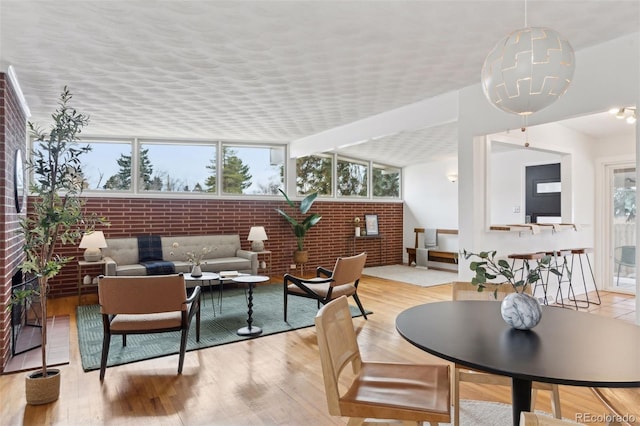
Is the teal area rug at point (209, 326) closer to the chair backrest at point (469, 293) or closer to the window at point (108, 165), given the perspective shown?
the window at point (108, 165)

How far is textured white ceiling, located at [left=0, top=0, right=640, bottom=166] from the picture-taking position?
2.46 metres

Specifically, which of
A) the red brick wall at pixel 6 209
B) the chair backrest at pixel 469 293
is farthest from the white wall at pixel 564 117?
the red brick wall at pixel 6 209

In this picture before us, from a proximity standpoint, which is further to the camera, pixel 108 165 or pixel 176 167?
pixel 176 167

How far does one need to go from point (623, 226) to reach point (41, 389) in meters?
7.45

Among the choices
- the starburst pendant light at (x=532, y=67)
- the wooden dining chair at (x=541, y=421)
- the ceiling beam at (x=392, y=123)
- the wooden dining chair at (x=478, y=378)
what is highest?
the ceiling beam at (x=392, y=123)

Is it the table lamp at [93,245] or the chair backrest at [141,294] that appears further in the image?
the table lamp at [93,245]

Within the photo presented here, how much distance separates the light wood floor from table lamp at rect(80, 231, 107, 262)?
1.66m

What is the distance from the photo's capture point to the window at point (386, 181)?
9297 mm

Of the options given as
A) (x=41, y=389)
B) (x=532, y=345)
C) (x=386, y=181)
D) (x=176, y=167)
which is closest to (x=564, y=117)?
(x=532, y=345)

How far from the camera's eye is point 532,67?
160 centimetres

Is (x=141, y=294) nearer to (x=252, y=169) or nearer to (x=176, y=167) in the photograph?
(x=176, y=167)

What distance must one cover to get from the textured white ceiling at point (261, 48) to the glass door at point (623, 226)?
3836 millimetres

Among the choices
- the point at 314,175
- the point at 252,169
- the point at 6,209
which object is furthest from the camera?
the point at 314,175

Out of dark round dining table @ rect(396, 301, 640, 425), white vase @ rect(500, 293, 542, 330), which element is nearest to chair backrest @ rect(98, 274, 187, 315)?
dark round dining table @ rect(396, 301, 640, 425)
